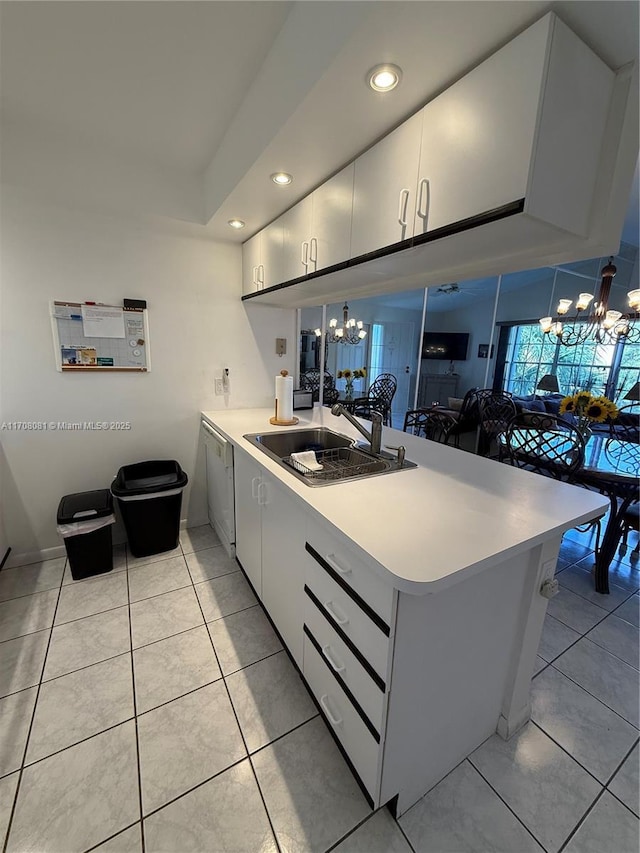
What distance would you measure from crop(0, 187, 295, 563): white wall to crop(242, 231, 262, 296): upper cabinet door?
8cm

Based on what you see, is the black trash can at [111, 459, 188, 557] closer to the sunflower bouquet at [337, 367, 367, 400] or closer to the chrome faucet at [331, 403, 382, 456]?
the chrome faucet at [331, 403, 382, 456]

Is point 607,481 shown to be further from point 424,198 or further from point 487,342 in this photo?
point 487,342

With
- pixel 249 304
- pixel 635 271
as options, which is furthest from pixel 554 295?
pixel 249 304

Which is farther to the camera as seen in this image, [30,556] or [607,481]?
[30,556]

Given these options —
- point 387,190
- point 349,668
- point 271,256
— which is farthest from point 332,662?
point 271,256

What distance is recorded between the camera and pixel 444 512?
3.67ft

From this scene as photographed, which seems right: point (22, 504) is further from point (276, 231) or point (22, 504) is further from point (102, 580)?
point (276, 231)

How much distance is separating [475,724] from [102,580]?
6.81ft

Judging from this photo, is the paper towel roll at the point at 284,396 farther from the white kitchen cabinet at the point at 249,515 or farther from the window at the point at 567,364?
the window at the point at 567,364

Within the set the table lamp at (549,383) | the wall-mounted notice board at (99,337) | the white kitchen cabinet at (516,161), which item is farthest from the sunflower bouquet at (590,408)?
the table lamp at (549,383)

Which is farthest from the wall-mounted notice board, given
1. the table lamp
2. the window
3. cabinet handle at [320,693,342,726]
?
the table lamp

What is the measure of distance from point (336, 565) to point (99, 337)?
209 centimetres

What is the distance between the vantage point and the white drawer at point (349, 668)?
943 mm

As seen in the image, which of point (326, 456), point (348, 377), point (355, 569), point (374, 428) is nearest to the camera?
point (355, 569)
